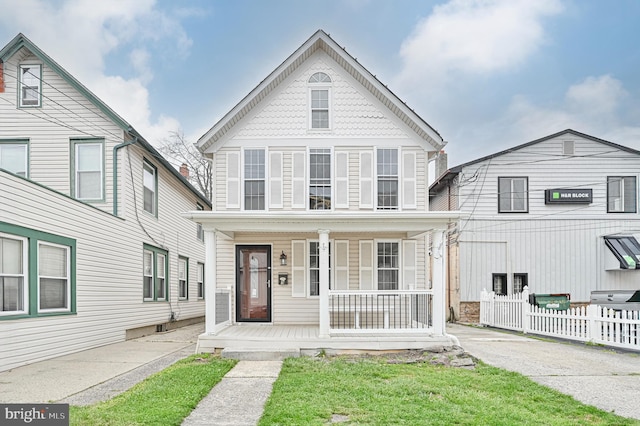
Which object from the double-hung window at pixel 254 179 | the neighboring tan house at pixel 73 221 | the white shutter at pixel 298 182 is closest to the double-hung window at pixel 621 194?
the white shutter at pixel 298 182

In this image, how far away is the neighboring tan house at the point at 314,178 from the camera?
11.3 metres

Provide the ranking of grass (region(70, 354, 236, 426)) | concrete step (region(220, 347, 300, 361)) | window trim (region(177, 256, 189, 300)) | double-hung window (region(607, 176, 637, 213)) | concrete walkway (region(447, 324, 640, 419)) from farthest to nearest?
window trim (region(177, 256, 189, 300)) → double-hung window (region(607, 176, 637, 213)) → concrete step (region(220, 347, 300, 361)) → concrete walkway (region(447, 324, 640, 419)) → grass (region(70, 354, 236, 426))

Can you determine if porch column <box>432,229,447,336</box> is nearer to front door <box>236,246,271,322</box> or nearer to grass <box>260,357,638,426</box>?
grass <box>260,357,638,426</box>

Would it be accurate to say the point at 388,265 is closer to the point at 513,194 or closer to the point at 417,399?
the point at 417,399

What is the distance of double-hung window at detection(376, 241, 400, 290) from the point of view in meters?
11.3

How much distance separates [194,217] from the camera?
29.3ft

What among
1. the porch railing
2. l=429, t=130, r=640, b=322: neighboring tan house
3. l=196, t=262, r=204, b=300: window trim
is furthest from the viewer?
l=196, t=262, r=204, b=300: window trim

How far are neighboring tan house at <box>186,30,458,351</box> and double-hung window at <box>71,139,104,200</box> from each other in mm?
2733

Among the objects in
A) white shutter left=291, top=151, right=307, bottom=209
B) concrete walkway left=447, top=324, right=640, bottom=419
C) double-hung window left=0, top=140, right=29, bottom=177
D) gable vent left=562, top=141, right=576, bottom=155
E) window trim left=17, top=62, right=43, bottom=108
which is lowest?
concrete walkway left=447, top=324, right=640, bottom=419

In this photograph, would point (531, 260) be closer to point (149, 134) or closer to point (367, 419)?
point (367, 419)

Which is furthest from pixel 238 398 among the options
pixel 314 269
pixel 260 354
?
pixel 314 269

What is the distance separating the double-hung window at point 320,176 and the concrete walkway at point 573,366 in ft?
16.1

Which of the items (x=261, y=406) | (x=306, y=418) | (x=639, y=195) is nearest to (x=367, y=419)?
(x=306, y=418)

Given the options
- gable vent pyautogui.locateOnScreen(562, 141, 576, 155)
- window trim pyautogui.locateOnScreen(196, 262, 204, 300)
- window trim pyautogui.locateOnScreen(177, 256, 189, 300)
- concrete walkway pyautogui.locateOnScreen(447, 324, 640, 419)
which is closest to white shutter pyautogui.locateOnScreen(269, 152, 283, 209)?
concrete walkway pyautogui.locateOnScreen(447, 324, 640, 419)
